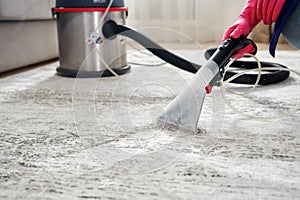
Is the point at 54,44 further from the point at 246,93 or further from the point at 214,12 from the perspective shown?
the point at 214,12

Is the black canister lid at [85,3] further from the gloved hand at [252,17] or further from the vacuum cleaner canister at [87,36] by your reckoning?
the gloved hand at [252,17]

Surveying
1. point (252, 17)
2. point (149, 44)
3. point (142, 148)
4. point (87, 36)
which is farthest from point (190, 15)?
point (142, 148)

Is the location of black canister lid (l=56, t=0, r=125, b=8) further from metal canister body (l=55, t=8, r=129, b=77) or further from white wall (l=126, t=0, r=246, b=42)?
white wall (l=126, t=0, r=246, b=42)

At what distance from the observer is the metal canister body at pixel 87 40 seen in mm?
1121

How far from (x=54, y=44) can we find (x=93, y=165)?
1124mm

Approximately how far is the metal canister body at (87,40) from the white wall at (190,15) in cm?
112

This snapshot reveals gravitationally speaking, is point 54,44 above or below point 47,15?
below

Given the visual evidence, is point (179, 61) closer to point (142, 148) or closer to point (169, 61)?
point (169, 61)

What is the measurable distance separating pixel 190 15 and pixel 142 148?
73.1 inches

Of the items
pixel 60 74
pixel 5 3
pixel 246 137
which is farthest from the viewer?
pixel 60 74

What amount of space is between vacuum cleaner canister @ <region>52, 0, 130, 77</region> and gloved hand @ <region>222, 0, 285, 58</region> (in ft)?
1.51

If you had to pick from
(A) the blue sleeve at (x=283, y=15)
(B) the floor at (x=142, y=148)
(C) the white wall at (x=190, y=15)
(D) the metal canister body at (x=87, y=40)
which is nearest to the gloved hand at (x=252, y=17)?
(A) the blue sleeve at (x=283, y=15)

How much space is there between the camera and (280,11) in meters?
0.65

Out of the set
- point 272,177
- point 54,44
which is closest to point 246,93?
point 272,177
